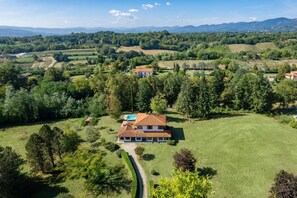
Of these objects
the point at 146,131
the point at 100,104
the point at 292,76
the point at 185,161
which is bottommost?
the point at 146,131

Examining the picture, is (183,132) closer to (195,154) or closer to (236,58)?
(195,154)

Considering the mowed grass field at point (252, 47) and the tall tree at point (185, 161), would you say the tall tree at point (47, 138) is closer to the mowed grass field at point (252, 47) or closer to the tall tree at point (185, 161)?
the tall tree at point (185, 161)

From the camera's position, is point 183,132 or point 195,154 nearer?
point 195,154

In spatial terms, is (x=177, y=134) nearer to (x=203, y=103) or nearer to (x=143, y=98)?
(x=203, y=103)

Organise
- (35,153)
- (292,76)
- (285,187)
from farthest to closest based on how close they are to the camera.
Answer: (292,76) → (35,153) → (285,187)

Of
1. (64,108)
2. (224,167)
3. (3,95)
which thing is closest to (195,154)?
(224,167)

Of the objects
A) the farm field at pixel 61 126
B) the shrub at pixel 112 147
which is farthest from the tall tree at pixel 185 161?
the shrub at pixel 112 147

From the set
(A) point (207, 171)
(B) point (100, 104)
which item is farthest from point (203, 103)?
(B) point (100, 104)
